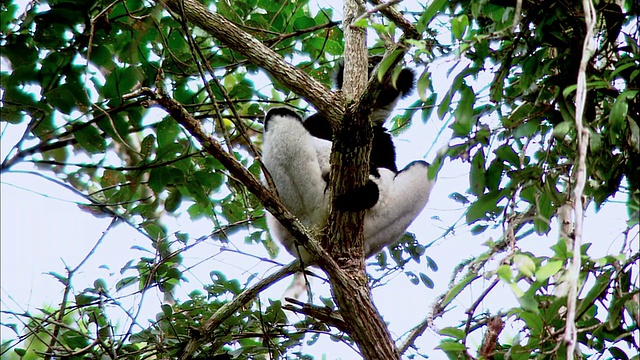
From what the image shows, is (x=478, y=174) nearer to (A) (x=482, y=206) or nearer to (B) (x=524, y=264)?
(A) (x=482, y=206)

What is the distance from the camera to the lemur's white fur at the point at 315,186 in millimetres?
3586

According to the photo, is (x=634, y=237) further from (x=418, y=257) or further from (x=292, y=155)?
(x=418, y=257)

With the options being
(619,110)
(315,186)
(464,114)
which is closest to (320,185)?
(315,186)

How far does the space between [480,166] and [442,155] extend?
0.24 meters

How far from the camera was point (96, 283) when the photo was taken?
3500 millimetres

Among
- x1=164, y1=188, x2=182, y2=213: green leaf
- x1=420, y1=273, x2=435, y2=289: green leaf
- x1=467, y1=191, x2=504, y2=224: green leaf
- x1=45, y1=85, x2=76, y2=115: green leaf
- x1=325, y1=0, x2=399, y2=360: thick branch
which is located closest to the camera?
x1=467, y1=191, x2=504, y2=224: green leaf

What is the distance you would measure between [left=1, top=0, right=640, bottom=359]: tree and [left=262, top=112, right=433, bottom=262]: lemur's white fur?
285 millimetres

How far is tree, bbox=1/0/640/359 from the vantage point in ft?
6.44

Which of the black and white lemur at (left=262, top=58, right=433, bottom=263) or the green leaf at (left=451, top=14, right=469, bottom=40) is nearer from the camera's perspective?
the green leaf at (left=451, top=14, right=469, bottom=40)

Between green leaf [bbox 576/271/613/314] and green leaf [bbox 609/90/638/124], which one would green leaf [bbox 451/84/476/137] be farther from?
green leaf [bbox 576/271/613/314]

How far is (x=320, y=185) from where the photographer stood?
3703mm

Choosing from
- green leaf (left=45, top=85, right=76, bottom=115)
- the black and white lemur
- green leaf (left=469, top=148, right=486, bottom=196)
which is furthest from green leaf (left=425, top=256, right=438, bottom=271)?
green leaf (left=45, top=85, right=76, bottom=115)

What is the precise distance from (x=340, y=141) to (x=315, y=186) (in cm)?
63

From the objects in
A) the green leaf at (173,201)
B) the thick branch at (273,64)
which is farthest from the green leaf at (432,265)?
the green leaf at (173,201)
